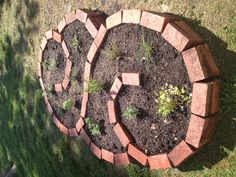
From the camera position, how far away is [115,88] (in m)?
3.88

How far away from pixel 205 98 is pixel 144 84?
76 cm

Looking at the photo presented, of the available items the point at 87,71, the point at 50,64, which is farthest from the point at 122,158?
the point at 50,64

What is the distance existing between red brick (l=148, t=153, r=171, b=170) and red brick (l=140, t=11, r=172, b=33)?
1.14m

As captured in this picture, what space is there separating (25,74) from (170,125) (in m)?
3.40

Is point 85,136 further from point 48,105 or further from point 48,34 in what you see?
point 48,34

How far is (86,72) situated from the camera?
427 cm

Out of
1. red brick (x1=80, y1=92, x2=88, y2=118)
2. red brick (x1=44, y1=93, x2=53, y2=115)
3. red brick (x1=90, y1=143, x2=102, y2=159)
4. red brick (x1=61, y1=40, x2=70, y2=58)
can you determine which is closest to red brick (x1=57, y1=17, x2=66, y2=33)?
red brick (x1=61, y1=40, x2=70, y2=58)

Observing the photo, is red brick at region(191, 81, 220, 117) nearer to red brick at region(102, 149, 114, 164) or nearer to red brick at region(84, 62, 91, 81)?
red brick at region(102, 149, 114, 164)

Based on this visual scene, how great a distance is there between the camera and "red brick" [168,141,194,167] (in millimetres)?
3272

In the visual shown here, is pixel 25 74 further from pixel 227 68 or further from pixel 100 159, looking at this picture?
pixel 227 68

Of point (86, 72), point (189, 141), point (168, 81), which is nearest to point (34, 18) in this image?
point (86, 72)

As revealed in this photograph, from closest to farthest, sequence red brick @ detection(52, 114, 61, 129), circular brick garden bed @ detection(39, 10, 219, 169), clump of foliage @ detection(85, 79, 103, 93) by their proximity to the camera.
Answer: circular brick garden bed @ detection(39, 10, 219, 169)
clump of foliage @ detection(85, 79, 103, 93)
red brick @ detection(52, 114, 61, 129)

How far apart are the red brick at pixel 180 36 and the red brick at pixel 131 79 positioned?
0.51m

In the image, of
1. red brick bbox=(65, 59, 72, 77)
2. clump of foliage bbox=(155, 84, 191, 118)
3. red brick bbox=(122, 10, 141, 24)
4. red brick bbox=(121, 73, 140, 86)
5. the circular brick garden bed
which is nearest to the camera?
the circular brick garden bed
